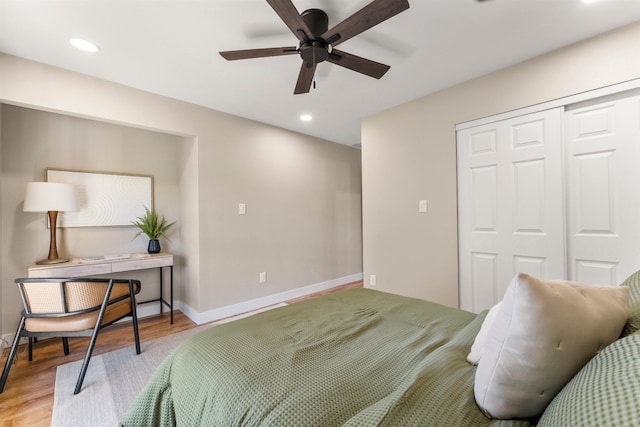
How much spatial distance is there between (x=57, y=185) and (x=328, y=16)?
256 centimetres

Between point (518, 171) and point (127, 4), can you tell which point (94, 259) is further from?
point (518, 171)

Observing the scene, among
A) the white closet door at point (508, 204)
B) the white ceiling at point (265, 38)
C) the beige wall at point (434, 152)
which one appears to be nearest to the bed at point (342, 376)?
the white closet door at point (508, 204)

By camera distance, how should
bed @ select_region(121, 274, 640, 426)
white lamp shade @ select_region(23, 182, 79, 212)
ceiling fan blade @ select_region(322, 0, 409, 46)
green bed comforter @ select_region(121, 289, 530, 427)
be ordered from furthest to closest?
white lamp shade @ select_region(23, 182, 79, 212)
ceiling fan blade @ select_region(322, 0, 409, 46)
green bed comforter @ select_region(121, 289, 530, 427)
bed @ select_region(121, 274, 640, 426)

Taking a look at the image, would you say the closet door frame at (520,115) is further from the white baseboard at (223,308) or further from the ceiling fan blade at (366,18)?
the white baseboard at (223,308)

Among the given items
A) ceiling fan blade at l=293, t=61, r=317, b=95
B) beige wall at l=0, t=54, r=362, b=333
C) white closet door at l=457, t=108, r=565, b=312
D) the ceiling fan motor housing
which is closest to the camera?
the ceiling fan motor housing

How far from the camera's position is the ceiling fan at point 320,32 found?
1.24 meters

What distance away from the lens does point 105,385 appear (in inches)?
71.8

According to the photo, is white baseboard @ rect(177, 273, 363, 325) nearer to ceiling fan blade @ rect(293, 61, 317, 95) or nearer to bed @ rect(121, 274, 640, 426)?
bed @ rect(121, 274, 640, 426)

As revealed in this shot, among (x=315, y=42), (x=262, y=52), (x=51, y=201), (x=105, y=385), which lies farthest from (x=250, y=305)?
(x=315, y=42)

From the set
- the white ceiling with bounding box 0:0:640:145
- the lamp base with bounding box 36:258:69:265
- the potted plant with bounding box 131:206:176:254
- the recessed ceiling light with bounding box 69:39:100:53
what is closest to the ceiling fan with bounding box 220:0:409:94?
the white ceiling with bounding box 0:0:640:145

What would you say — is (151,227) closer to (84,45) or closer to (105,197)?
(105,197)

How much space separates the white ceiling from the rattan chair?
1.61 meters

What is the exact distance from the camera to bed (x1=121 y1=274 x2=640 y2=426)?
0.60m

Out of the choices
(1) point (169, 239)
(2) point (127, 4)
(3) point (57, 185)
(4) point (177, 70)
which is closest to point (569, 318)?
(2) point (127, 4)
